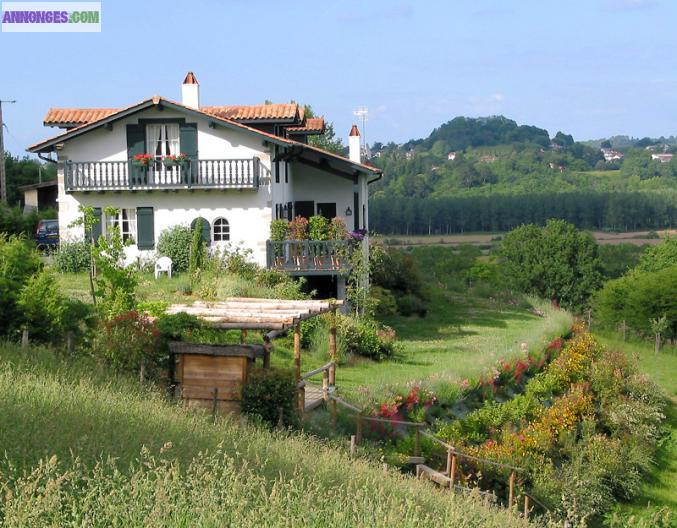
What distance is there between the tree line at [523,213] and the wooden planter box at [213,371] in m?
144

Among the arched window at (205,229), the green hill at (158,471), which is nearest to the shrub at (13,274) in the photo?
the green hill at (158,471)

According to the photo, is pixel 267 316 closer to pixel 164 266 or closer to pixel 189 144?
pixel 164 266

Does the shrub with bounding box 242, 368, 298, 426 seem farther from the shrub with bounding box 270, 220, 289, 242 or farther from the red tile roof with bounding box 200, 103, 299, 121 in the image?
the red tile roof with bounding box 200, 103, 299, 121

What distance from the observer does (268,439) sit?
40.8 ft

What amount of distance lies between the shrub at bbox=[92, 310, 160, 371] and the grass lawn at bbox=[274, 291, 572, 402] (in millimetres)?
4263

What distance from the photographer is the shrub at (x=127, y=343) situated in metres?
16.0

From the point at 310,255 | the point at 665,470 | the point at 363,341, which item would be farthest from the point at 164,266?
the point at 665,470

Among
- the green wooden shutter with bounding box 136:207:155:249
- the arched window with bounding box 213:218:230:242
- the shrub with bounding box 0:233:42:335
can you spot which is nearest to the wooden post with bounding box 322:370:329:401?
the shrub with bounding box 0:233:42:335

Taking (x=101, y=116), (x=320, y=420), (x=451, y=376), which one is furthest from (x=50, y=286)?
(x=101, y=116)

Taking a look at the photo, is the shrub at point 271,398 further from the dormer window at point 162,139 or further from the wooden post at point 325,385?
the dormer window at point 162,139

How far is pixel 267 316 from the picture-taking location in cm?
1759

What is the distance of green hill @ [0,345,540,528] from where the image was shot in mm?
7406

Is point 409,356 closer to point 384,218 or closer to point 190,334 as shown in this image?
point 190,334

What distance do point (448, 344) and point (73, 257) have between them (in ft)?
36.1
